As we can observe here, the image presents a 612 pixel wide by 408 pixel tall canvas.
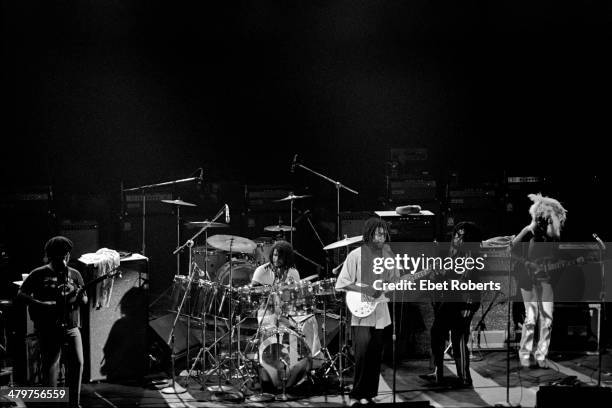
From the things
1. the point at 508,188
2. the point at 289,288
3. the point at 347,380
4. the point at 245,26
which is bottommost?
the point at 347,380

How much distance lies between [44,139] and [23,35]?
1.61m

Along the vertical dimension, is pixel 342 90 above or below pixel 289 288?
above

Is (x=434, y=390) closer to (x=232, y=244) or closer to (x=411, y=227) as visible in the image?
(x=411, y=227)

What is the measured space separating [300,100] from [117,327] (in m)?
5.56

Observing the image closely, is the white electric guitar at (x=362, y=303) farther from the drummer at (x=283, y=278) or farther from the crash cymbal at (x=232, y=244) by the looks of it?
the crash cymbal at (x=232, y=244)

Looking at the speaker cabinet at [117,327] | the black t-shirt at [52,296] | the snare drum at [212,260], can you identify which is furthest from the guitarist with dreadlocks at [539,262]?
the black t-shirt at [52,296]

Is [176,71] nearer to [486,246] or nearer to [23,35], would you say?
[23,35]

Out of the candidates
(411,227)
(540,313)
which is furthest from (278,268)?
(540,313)

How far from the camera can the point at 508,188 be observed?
10.6 metres

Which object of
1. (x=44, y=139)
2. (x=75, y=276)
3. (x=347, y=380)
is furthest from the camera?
(x=44, y=139)

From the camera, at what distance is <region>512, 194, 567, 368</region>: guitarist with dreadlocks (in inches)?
303

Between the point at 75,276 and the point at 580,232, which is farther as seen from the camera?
the point at 580,232

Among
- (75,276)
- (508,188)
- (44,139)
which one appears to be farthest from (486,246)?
(44,139)

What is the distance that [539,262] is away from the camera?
7684 millimetres
